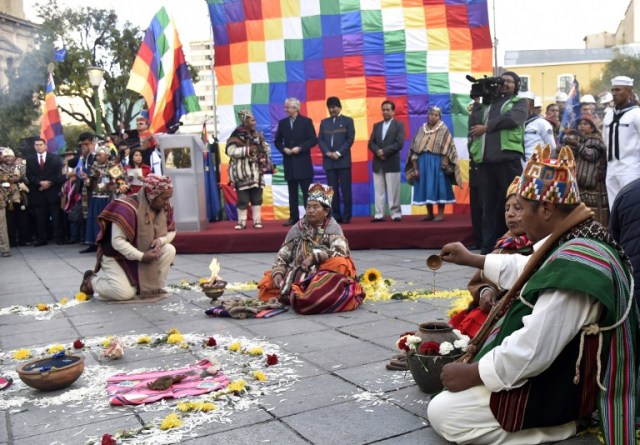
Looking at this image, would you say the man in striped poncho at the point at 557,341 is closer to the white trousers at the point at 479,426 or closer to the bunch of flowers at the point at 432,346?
the white trousers at the point at 479,426

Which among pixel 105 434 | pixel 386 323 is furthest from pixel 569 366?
Answer: pixel 386 323

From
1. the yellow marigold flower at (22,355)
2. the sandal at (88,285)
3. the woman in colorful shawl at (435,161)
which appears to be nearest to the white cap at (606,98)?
the woman in colorful shawl at (435,161)

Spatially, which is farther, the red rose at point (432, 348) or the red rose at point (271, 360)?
the red rose at point (271, 360)

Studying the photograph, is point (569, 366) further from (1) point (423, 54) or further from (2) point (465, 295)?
(1) point (423, 54)

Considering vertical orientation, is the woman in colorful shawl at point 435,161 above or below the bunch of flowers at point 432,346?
above

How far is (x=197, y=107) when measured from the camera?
40.7ft

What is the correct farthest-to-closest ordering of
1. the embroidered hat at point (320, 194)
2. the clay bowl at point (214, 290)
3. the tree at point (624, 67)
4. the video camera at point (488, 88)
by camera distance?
the tree at point (624, 67), the video camera at point (488, 88), the clay bowl at point (214, 290), the embroidered hat at point (320, 194)

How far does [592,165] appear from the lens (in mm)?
8469

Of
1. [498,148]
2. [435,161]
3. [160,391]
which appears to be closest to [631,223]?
[160,391]

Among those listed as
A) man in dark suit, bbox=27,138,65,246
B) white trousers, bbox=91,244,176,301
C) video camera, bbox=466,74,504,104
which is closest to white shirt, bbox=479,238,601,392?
white trousers, bbox=91,244,176,301

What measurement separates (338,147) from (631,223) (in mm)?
7496

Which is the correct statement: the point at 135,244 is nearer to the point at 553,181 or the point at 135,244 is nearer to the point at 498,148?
the point at 498,148

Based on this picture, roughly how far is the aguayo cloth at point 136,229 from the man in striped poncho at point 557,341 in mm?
4574

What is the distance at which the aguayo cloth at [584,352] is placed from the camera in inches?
102
